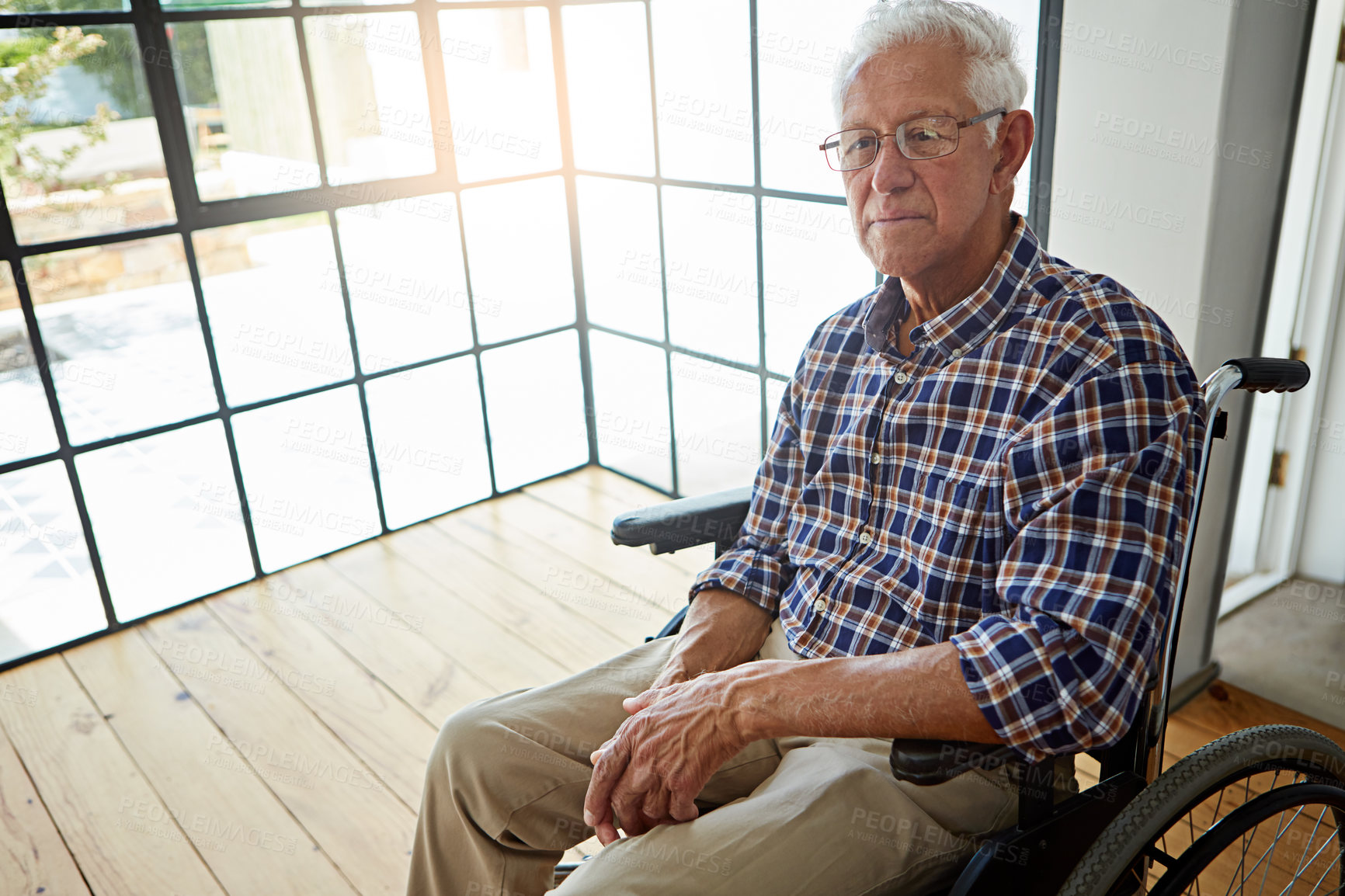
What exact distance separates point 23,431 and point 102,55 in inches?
35.1

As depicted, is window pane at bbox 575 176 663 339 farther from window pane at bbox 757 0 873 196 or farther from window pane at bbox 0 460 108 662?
window pane at bbox 0 460 108 662

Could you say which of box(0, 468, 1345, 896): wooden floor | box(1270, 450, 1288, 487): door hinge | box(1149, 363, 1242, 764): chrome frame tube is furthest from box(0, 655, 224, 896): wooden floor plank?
box(1270, 450, 1288, 487): door hinge

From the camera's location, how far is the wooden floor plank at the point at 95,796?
1656 millimetres

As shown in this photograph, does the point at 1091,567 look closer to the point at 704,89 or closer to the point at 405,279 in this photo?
the point at 704,89

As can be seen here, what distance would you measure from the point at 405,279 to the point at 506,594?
0.97 m

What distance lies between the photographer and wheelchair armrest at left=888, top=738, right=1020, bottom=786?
0.88 metres

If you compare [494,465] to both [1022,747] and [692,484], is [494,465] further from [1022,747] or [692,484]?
[1022,747]

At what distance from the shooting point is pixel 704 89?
2463 mm

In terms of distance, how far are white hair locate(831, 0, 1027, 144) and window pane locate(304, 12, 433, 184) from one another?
1748mm

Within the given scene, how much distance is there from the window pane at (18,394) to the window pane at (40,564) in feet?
0.19

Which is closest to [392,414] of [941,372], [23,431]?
[23,431]

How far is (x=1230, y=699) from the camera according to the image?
1940mm

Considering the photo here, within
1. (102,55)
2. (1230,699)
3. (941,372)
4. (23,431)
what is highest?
(102,55)

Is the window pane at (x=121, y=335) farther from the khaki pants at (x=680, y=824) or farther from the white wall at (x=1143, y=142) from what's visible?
the white wall at (x=1143, y=142)
